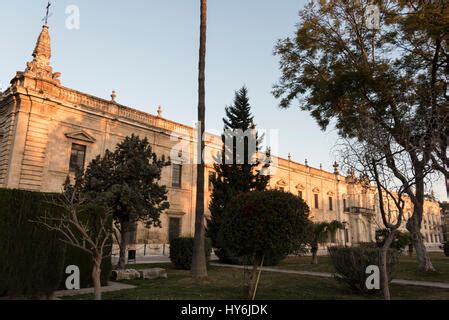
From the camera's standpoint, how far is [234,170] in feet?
72.9

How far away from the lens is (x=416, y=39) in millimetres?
14008

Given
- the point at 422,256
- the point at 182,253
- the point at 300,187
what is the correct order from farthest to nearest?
the point at 300,187 < the point at 182,253 < the point at 422,256

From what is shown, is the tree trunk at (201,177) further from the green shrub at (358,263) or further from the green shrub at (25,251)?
the green shrub at (25,251)

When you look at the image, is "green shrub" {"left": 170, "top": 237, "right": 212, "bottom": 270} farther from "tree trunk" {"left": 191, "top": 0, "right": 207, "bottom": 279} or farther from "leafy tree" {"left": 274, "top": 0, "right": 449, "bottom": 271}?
"leafy tree" {"left": 274, "top": 0, "right": 449, "bottom": 271}

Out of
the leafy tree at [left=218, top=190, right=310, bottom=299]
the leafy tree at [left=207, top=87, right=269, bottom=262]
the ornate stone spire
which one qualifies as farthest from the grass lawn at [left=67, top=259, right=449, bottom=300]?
the ornate stone spire

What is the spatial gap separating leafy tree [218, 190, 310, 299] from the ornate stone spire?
1834 centimetres

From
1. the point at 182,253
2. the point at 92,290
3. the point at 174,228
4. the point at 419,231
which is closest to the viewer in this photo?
the point at 92,290

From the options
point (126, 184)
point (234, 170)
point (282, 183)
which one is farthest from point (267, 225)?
point (282, 183)

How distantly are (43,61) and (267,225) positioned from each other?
20160 millimetres

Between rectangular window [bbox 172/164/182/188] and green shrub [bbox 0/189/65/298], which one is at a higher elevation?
rectangular window [bbox 172/164/182/188]

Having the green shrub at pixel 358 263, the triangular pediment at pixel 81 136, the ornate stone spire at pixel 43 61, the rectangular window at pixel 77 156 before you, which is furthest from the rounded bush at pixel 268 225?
the ornate stone spire at pixel 43 61

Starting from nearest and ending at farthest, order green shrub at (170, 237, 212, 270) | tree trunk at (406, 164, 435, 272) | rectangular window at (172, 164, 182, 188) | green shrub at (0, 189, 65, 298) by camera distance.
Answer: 1. green shrub at (0, 189, 65, 298)
2. tree trunk at (406, 164, 435, 272)
3. green shrub at (170, 237, 212, 270)
4. rectangular window at (172, 164, 182, 188)

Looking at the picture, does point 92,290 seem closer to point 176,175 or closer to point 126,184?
point 126,184

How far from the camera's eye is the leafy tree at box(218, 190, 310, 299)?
26.4 feet
